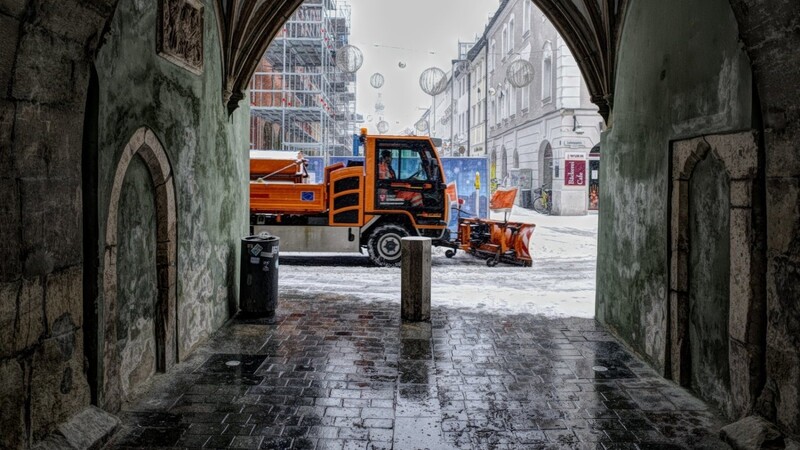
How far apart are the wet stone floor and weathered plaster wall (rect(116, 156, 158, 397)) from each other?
0.84 ft

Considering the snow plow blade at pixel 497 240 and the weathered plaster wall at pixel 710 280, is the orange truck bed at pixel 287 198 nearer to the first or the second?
the snow plow blade at pixel 497 240

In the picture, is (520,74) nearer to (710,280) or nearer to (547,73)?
(547,73)

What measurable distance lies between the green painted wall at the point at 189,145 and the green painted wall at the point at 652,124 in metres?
4.22

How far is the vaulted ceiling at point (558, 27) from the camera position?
728 centimetres

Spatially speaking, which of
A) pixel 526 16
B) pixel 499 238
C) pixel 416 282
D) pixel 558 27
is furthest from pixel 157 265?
pixel 526 16

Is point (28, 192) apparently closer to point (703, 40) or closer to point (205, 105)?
point (205, 105)

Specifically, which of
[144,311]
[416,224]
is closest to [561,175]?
[416,224]

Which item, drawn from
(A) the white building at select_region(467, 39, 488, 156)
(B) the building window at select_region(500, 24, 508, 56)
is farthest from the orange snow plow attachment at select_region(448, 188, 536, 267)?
(A) the white building at select_region(467, 39, 488, 156)

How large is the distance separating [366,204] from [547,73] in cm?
1758

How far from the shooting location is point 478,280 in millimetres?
11242

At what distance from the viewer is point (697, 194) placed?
5070mm

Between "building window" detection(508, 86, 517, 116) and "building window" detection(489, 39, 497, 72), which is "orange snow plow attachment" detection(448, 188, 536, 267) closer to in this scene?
"building window" detection(508, 86, 517, 116)

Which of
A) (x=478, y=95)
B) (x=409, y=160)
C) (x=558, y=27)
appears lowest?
(x=409, y=160)

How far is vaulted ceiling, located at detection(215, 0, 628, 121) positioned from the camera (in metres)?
7.28
